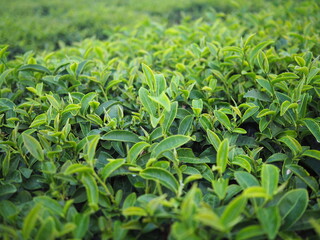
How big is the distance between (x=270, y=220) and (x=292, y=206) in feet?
0.51

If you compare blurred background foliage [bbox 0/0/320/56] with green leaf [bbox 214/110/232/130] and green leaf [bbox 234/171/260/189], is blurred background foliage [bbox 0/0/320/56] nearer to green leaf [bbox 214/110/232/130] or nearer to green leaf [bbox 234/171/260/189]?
green leaf [bbox 214/110/232/130]

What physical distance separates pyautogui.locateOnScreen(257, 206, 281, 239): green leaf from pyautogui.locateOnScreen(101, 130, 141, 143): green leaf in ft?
2.27

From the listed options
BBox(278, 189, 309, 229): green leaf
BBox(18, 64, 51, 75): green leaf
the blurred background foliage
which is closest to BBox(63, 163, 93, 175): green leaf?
BBox(278, 189, 309, 229): green leaf

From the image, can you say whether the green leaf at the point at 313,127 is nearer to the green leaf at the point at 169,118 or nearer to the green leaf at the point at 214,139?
the green leaf at the point at 214,139

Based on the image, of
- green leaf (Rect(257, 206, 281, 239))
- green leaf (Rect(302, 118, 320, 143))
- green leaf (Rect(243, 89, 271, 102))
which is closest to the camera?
green leaf (Rect(257, 206, 281, 239))

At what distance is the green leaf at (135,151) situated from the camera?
131cm

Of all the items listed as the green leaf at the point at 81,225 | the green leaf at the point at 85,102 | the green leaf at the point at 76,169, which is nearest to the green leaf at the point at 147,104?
the green leaf at the point at 85,102

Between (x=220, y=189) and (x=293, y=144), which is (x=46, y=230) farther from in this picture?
(x=293, y=144)

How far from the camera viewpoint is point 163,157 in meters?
1.43

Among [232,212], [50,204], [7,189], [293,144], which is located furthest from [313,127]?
[7,189]

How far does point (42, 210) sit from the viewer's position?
1093 mm

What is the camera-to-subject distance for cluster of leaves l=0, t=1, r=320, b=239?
1.06m

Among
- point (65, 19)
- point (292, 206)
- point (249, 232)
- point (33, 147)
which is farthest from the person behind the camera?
point (65, 19)

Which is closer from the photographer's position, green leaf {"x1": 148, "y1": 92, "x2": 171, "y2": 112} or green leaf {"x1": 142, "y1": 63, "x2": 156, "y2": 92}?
green leaf {"x1": 148, "y1": 92, "x2": 171, "y2": 112}
